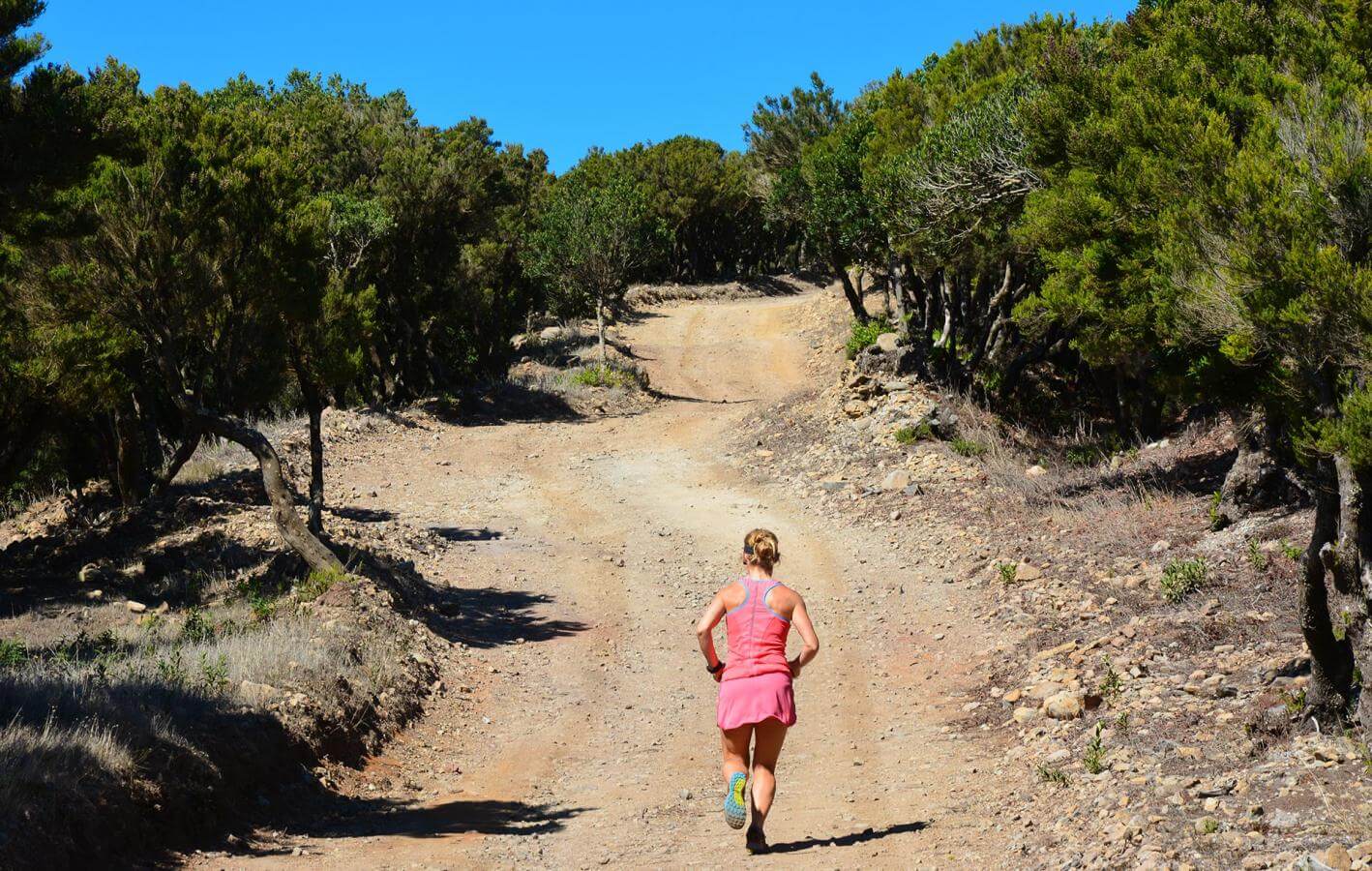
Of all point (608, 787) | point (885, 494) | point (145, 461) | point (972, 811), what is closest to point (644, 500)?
point (885, 494)

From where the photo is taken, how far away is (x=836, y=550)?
1686 cm

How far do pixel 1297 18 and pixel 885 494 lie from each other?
961cm

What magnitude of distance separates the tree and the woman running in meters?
29.6

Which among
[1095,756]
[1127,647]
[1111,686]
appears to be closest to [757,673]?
[1095,756]

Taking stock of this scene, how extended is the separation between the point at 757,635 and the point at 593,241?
2994 cm

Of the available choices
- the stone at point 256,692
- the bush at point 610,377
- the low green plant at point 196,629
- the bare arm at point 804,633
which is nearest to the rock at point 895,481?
the low green plant at point 196,629

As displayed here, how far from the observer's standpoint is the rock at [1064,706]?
8.57 metres

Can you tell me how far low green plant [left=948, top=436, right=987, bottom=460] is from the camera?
19734 mm

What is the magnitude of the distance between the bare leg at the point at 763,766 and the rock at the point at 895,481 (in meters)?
12.6

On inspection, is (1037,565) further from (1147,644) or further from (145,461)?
(145,461)

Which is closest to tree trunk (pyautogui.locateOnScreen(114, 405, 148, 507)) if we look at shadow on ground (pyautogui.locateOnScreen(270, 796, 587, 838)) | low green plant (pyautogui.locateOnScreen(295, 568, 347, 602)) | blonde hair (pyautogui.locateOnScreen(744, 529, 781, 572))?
low green plant (pyautogui.locateOnScreen(295, 568, 347, 602))

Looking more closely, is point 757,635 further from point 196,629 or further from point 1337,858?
point 196,629

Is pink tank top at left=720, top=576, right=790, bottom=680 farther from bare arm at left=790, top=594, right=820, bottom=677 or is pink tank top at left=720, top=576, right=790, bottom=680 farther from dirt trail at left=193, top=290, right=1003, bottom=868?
dirt trail at left=193, top=290, right=1003, bottom=868

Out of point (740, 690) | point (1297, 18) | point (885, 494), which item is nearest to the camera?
point (740, 690)
